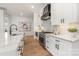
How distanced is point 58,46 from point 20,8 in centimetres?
74

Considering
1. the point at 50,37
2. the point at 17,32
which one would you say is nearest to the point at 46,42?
the point at 50,37

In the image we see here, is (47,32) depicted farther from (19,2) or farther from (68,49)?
(19,2)

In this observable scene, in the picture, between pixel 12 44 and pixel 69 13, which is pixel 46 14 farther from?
pixel 12 44

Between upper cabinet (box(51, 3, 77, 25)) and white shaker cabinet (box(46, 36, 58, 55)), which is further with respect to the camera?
white shaker cabinet (box(46, 36, 58, 55))

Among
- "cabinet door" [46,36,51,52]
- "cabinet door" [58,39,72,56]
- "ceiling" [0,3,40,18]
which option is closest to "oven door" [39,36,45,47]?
"cabinet door" [46,36,51,52]

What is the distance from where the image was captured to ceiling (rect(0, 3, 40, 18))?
117cm

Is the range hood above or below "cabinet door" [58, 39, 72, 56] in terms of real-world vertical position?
above

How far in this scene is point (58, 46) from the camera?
56.3 inches

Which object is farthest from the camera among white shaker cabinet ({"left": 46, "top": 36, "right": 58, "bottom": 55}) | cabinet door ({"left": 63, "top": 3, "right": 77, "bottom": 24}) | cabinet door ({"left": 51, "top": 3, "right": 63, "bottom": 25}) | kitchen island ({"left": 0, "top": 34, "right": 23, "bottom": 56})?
white shaker cabinet ({"left": 46, "top": 36, "right": 58, "bottom": 55})

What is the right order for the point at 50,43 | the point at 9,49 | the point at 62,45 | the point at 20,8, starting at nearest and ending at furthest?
the point at 9,49 → the point at 20,8 → the point at 62,45 → the point at 50,43

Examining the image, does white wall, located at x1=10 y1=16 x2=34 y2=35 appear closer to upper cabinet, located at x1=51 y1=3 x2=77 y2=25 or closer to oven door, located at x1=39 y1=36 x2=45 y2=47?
oven door, located at x1=39 y1=36 x2=45 y2=47

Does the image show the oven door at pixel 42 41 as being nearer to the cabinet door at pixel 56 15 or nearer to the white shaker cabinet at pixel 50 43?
the white shaker cabinet at pixel 50 43

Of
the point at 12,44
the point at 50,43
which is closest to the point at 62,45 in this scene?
the point at 50,43

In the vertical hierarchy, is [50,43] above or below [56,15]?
below
